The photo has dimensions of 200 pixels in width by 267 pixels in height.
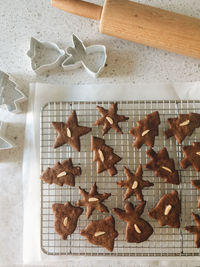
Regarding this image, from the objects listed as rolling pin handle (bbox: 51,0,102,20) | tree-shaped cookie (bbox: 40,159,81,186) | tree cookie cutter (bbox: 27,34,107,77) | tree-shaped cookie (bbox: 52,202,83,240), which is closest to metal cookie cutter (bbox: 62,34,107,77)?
tree cookie cutter (bbox: 27,34,107,77)

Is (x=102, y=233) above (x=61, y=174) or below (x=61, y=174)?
below

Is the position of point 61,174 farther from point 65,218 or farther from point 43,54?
point 43,54

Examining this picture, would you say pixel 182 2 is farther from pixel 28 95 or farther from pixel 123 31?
pixel 28 95

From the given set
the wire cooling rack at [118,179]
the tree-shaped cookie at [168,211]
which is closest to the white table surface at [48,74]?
the wire cooling rack at [118,179]

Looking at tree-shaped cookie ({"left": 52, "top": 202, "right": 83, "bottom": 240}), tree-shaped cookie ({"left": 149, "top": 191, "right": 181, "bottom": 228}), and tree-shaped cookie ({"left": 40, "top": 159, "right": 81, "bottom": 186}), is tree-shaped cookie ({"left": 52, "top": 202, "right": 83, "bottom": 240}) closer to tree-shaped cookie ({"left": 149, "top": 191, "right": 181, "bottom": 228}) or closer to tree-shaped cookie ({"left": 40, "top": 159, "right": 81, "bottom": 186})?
tree-shaped cookie ({"left": 40, "top": 159, "right": 81, "bottom": 186})

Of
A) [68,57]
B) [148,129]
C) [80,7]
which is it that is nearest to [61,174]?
[148,129]

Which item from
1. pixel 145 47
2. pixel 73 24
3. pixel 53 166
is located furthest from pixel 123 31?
pixel 53 166

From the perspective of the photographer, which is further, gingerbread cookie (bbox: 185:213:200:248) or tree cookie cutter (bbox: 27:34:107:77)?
tree cookie cutter (bbox: 27:34:107:77)
